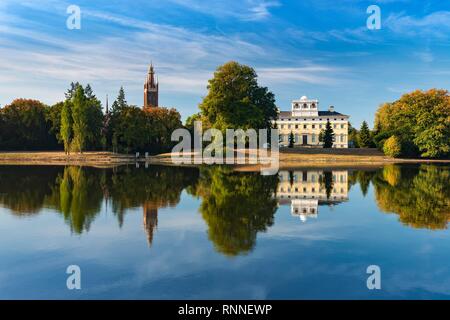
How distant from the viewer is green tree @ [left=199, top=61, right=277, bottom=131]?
54000 mm

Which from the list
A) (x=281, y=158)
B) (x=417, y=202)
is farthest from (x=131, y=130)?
(x=417, y=202)

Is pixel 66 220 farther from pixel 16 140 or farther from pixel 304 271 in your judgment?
pixel 16 140

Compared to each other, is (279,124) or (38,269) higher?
(279,124)

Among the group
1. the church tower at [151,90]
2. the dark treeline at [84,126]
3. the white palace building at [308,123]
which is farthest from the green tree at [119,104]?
the church tower at [151,90]

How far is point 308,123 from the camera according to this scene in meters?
94.8

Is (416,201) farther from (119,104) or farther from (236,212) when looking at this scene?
(119,104)

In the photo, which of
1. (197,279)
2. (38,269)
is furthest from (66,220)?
(197,279)

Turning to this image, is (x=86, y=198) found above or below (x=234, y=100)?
below

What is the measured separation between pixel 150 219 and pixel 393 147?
170 ft

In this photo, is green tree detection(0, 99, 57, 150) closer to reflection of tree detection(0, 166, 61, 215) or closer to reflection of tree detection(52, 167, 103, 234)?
reflection of tree detection(0, 166, 61, 215)

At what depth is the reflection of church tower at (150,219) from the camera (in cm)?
1142

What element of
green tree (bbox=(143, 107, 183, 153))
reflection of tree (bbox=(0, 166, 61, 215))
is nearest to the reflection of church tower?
reflection of tree (bbox=(0, 166, 61, 215))
